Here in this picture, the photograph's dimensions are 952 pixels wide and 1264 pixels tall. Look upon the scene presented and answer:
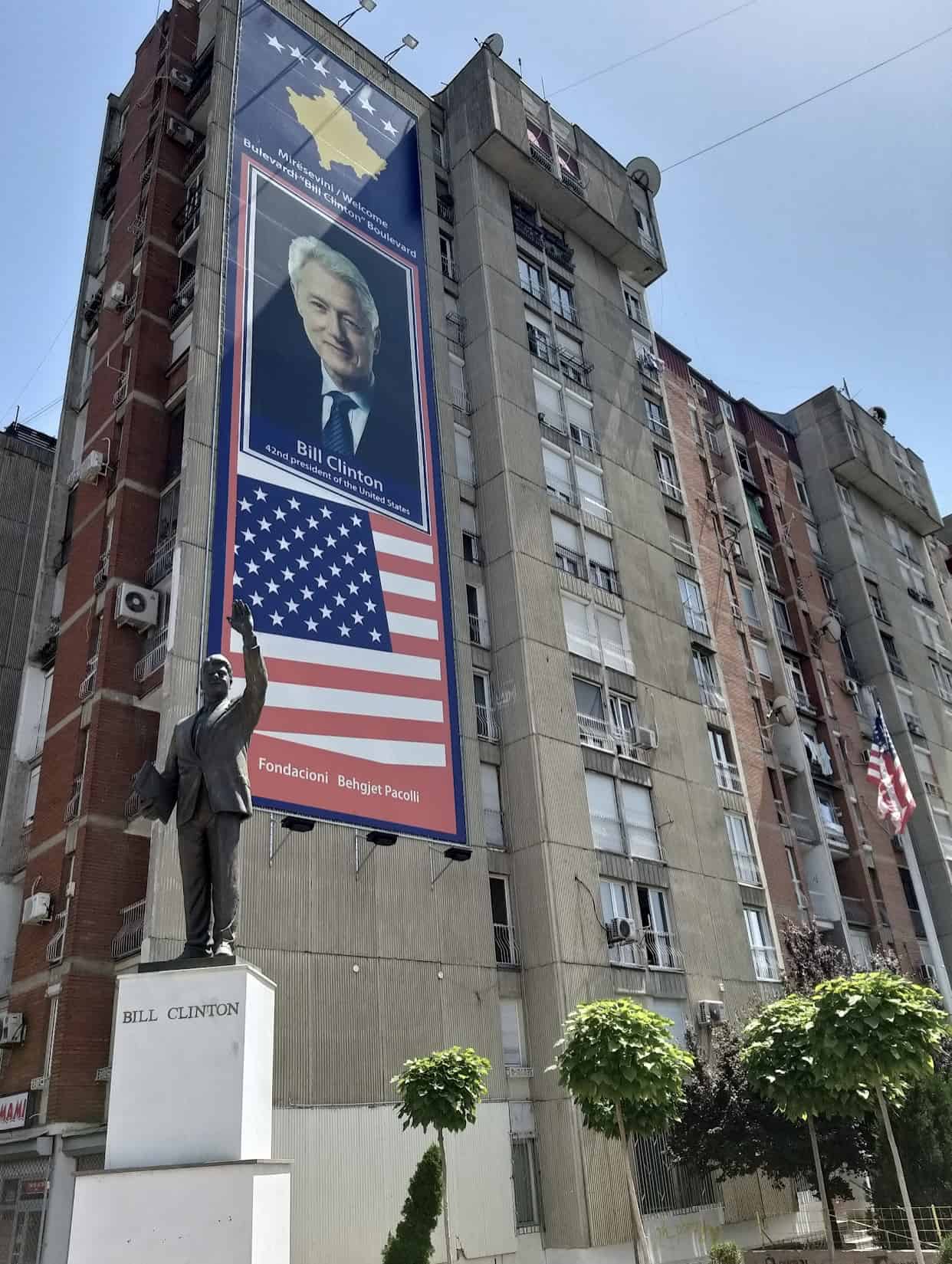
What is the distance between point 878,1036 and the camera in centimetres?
1880

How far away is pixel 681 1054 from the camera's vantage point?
67.6 ft

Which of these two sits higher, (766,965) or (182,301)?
(182,301)

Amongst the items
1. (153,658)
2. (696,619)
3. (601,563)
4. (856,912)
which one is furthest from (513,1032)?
(856,912)

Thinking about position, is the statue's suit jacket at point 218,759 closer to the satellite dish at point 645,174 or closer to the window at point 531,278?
the window at point 531,278

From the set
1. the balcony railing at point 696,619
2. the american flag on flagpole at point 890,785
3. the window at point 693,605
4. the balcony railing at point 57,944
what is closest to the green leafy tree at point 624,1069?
the balcony railing at point 57,944

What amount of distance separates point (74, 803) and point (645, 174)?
39.2 meters

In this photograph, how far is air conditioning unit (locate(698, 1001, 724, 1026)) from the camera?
29.2 meters

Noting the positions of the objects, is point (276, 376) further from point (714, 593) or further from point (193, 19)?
point (714, 593)

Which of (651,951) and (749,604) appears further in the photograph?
(749,604)

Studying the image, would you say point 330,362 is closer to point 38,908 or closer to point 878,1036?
point 38,908

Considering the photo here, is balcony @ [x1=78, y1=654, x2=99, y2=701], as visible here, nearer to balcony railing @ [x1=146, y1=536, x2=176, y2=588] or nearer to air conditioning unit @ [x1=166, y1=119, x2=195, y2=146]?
balcony railing @ [x1=146, y1=536, x2=176, y2=588]

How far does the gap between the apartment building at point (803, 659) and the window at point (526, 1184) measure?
13066 mm

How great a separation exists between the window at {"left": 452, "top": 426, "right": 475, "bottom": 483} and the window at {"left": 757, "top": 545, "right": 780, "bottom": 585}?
18.1 meters

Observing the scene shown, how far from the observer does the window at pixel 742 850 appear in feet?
114
